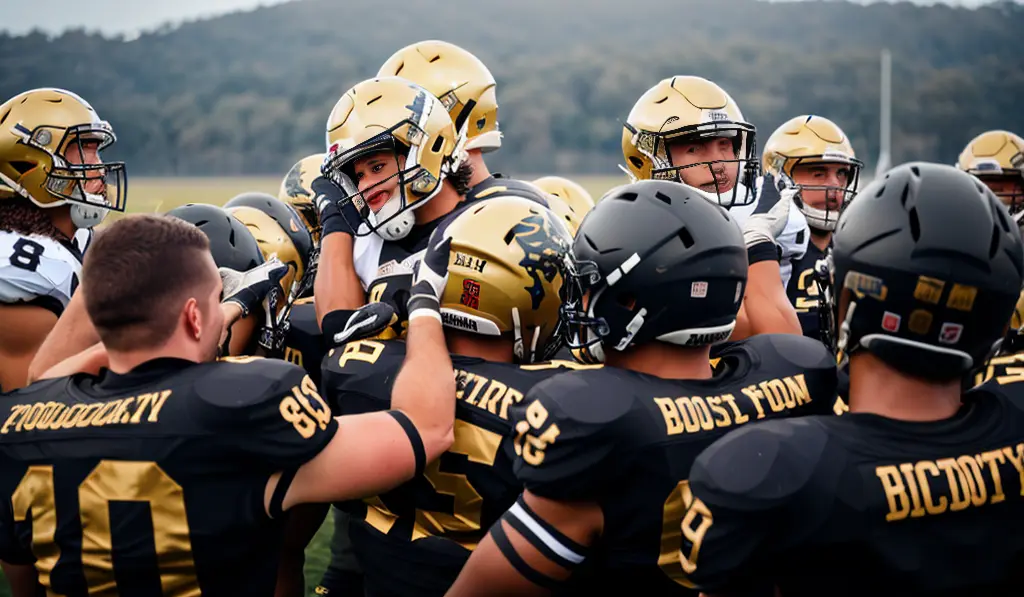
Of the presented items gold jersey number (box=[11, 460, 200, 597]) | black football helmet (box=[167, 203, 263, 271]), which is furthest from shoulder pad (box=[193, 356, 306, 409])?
black football helmet (box=[167, 203, 263, 271])

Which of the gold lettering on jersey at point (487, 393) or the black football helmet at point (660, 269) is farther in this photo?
the gold lettering on jersey at point (487, 393)

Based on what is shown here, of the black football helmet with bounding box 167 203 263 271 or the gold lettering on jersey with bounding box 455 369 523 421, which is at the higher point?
the black football helmet with bounding box 167 203 263 271

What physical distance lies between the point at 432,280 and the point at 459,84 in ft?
5.92

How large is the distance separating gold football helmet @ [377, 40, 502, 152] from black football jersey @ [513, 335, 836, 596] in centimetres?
227

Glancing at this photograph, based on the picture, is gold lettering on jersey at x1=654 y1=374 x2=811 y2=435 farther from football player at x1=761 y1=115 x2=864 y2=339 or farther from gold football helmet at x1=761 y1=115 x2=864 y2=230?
gold football helmet at x1=761 y1=115 x2=864 y2=230

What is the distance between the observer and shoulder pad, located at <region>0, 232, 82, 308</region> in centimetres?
364

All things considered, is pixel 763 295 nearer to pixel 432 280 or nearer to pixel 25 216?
pixel 432 280

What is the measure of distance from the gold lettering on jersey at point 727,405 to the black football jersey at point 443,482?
45cm

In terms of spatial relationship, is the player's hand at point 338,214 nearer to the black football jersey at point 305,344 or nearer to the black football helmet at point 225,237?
the black football helmet at point 225,237

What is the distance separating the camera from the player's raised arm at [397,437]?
237 cm

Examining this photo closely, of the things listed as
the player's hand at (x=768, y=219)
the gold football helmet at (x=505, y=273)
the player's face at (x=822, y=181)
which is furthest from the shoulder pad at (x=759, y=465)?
the player's face at (x=822, y=181)

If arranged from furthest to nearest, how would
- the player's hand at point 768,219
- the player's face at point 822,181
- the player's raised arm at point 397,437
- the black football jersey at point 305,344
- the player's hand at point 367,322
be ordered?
the player's face at point 822,181 → the black football jersey at point 305,344 → the player's hand at point 768,219 → the player's hand at point 367,322 → the player's raised arm at point 397,437

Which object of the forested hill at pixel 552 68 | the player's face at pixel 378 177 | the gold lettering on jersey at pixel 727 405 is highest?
the player's face at pixel 378 177

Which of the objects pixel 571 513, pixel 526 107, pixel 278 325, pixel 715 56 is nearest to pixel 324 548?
pixel 278 325
